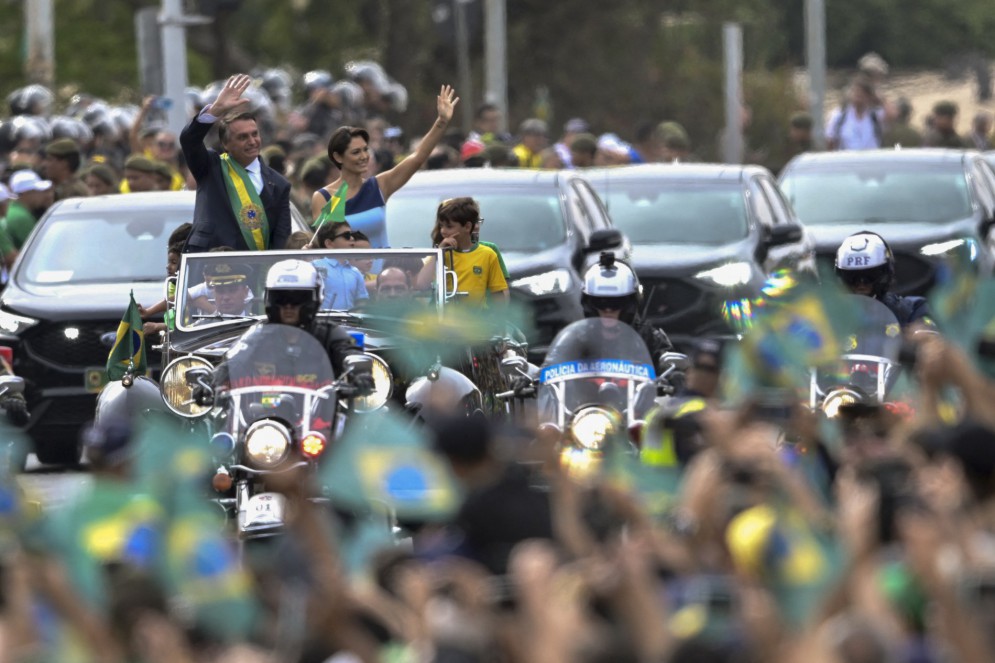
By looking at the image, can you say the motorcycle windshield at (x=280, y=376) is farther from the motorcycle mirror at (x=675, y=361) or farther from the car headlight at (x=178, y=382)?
the motorcycle mirror at (x=675, y=361)

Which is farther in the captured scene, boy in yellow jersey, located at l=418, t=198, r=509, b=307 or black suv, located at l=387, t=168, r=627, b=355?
black suv, located at l=387, t=168, r=627, b=355

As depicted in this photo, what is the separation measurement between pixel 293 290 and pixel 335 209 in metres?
2.76

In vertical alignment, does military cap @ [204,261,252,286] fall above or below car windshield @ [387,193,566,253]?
above

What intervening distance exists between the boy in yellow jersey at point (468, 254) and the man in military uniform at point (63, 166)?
19.9ft

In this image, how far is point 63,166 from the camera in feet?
67.8

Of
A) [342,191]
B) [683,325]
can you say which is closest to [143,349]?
Answer: [342,191]

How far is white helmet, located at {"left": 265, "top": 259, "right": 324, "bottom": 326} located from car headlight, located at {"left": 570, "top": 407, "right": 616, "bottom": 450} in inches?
47.9

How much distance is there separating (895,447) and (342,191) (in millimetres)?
7072

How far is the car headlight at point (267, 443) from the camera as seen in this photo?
36.8 feet

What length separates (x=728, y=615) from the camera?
6824 millimetres

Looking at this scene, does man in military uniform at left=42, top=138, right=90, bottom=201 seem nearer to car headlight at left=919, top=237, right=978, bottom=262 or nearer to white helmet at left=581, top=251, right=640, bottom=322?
car headlight at left=919, top=237, right=978, bottom=262

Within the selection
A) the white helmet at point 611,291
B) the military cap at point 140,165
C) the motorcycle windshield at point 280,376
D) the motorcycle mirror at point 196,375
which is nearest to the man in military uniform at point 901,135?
the military cap at point 140,165

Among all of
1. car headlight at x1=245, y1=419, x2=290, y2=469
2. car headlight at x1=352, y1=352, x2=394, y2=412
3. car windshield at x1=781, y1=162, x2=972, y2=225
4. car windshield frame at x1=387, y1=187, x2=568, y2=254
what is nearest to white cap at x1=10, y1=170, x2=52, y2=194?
car windshield frame at x1=387, y1=187, x2=568, y2=254

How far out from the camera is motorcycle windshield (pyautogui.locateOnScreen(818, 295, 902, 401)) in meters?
12.1
